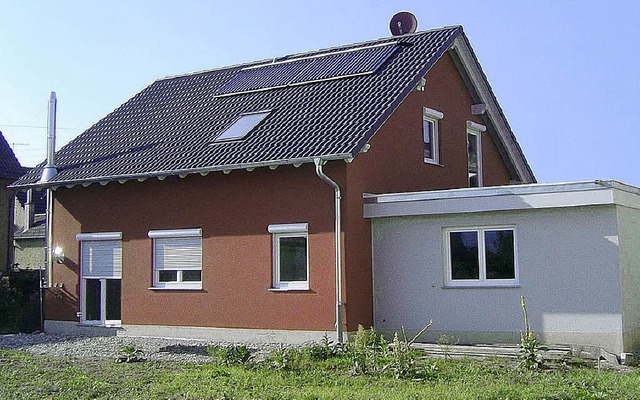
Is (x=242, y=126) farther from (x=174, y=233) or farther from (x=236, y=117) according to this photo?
(x=174, y=233)

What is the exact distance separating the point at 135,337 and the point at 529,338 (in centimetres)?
961

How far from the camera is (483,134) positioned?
21.9 m

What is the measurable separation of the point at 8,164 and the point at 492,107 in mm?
16496

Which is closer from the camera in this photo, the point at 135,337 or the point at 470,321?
the point at 470,321

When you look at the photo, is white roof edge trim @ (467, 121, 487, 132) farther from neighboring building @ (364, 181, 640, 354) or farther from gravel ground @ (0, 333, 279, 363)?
gravel ground @ (0, 333, 279, 363)

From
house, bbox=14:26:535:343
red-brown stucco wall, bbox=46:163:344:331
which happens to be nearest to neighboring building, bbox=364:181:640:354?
house, bbox=14:26:535:343

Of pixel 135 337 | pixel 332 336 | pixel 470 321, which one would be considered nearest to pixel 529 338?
pixel 470 321

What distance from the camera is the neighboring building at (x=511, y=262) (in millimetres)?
13945

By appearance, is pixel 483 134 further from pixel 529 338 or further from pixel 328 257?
pixel 529 338

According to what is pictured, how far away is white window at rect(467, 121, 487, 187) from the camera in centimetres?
2108

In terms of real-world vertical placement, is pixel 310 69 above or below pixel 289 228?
above

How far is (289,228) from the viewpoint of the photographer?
16.4 meters

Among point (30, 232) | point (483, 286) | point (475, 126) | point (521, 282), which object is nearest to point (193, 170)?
point (483, 286)

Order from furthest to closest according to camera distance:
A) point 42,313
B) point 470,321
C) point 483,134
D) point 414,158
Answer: point 483,134 < point 42,313 < point 414,158 < point 470,321
